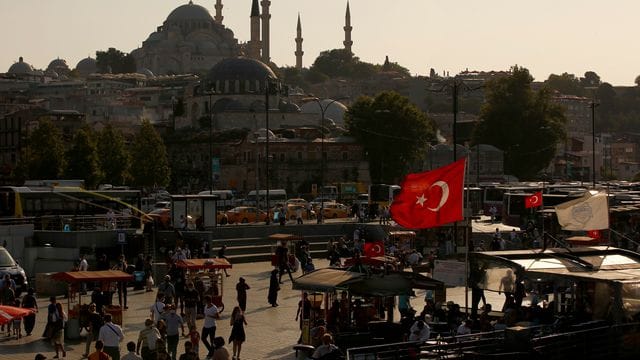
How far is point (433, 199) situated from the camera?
19.3 meters

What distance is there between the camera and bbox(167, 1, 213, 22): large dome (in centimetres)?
18838

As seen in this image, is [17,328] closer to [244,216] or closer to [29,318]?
[29,318]

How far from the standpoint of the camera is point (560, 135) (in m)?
84.9

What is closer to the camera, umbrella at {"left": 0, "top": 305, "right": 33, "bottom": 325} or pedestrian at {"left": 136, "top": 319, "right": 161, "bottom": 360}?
umbrella at {"left": 0, "top": 305, "right": 33, "bottom": 325}

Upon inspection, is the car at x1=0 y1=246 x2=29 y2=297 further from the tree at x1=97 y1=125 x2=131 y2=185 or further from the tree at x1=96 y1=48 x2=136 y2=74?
the tree at x1=96 y1=48 x2=136 y2=74

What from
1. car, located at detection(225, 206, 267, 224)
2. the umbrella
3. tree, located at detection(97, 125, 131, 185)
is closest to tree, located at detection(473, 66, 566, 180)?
tree, located at detection(97, 125, 131, 185)

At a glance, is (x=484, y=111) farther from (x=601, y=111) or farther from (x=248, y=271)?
(x=601, y=111)

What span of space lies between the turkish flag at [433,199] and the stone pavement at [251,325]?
10.5ft

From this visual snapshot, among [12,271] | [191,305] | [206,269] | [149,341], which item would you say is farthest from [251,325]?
[12,271]

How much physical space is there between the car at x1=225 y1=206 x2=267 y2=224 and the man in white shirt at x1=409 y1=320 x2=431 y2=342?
31189mm

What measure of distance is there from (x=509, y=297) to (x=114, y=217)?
63.4ft

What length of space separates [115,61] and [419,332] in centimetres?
17881

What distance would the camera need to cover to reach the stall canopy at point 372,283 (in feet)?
61.2

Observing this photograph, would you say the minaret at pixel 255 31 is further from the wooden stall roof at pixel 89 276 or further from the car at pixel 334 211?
the wooden stall roof at pixel 89 276
